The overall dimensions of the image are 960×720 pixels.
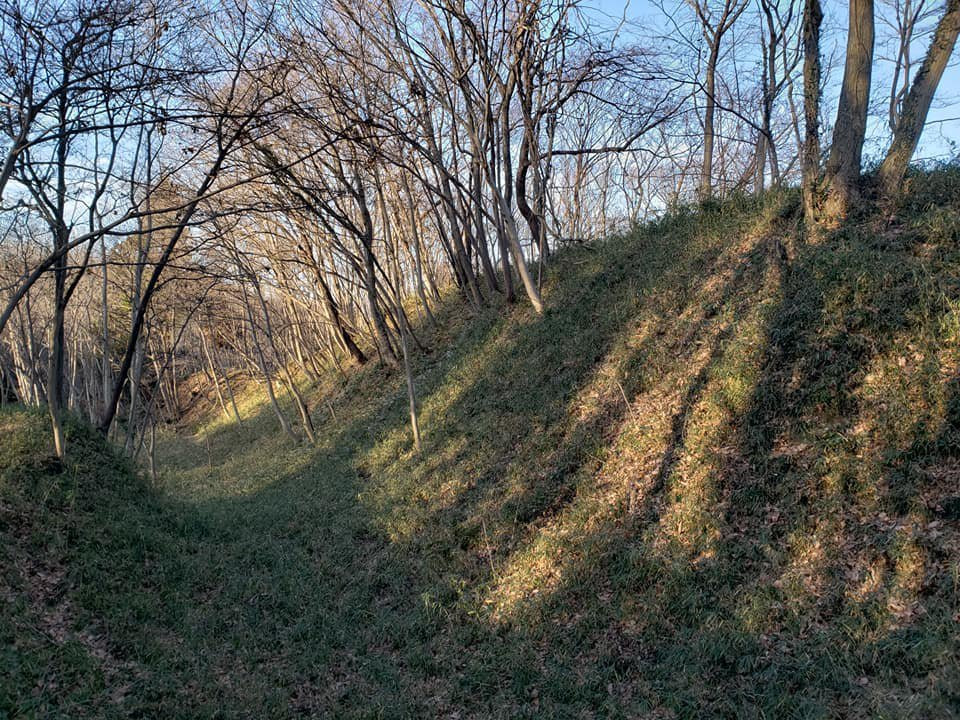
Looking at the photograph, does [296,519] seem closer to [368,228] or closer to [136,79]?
[136,79]

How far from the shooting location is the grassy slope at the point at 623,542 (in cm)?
486

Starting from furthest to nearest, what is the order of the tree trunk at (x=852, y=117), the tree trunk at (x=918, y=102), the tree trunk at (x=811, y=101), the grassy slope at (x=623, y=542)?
1. the tree trunk at (x=811, y=101)
2. the tree trunk at (x=852, y=117)
3. the tree trunk at (x=918, y=102)
4. the grassy slope at (x=623, y=542)

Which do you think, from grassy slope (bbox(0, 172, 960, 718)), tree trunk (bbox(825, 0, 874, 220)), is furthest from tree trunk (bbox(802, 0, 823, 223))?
grassy slope (bbox(0, 172, 960, 718))

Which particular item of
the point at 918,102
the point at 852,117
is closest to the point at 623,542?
the point at 852,117

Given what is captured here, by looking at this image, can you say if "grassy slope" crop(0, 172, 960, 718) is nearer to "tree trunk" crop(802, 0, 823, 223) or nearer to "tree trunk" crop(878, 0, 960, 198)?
"tree trunk" crop(802, 0, 823, 223)

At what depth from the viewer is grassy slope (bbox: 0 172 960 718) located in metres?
4.86

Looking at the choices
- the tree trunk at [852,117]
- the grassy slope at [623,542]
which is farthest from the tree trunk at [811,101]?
the grassy slope at [623,542]

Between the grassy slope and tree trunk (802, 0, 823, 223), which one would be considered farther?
tree trunk (802, 0, 823, 223)

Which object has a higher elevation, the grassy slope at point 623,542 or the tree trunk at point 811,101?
the tree trunk at point 811,101

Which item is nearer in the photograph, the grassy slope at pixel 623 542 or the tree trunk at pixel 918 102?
the grassy slope at pixel 623 542

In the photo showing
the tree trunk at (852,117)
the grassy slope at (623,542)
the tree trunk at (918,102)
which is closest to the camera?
the grassy slope at (623,542)

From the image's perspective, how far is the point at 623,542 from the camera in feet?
21.6

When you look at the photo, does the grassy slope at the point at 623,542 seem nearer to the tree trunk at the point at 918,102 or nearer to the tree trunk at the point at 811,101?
the tree trunk at the point at 811,101

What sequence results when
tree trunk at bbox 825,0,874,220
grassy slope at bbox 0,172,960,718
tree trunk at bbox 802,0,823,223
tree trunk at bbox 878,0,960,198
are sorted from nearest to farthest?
1. grassy slope at bbox 0,172,960,718
2. tree trunk at bbox 878,0,960,198
3. tree trunk at bbox 825,0,874,220
4. tree trunk at bbox 802,0,823,223
